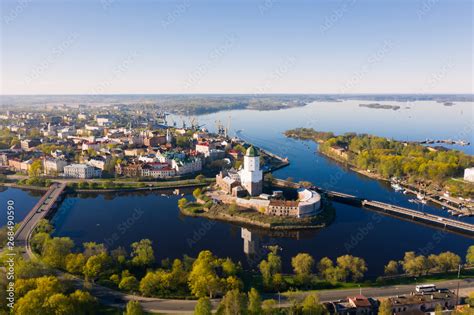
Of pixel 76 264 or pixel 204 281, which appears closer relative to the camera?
pixel 204 281

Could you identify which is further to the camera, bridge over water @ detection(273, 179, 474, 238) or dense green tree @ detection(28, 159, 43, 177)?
dense green tree @ detection(28, 159, 43, 177)

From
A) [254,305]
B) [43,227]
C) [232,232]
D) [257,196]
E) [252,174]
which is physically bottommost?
[232,232]

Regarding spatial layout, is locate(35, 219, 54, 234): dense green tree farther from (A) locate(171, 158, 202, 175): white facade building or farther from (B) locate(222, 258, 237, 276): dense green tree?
(A) locate(171, 158, 202, 175): white facade building

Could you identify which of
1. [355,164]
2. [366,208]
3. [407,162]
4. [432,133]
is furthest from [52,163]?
[432,133]

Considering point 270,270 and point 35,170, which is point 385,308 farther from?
point 35,170

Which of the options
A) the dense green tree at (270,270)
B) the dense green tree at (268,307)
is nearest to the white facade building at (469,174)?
the dense green tree at (270,270)

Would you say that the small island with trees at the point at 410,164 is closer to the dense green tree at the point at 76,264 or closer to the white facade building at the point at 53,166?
the dense green tree at the point at 76,264

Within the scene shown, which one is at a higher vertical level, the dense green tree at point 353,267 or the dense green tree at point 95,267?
the dense green tree at point 95,267

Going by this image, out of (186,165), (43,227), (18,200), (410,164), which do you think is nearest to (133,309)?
(43,227)

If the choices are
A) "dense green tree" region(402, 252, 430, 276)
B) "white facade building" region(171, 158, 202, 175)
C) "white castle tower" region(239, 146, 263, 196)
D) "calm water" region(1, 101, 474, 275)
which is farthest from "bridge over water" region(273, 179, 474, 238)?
"white facade building" region(171, 158, 202, 175)
